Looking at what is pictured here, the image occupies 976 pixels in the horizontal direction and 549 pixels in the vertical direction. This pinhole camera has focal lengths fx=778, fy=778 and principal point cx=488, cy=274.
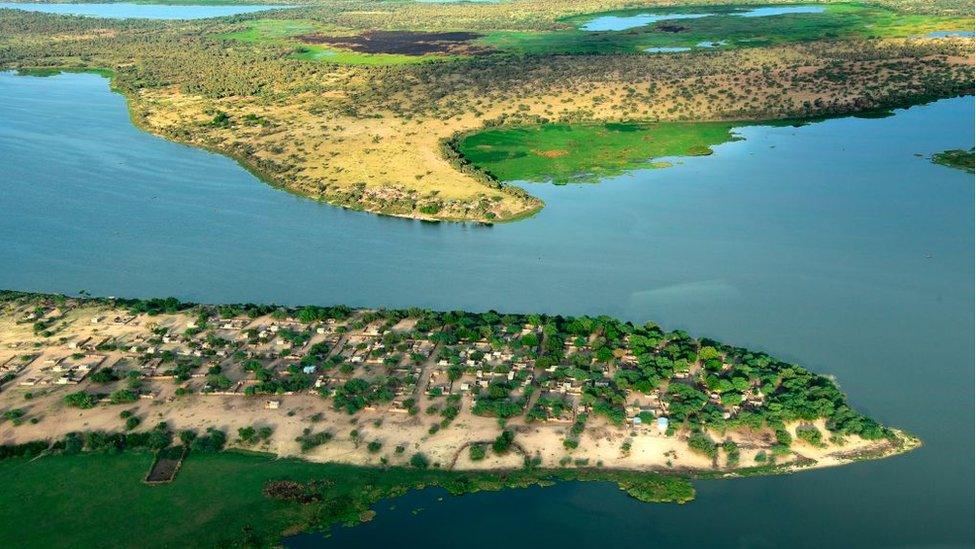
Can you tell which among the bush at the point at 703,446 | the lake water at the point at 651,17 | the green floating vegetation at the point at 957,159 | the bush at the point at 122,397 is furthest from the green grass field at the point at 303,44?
the bush at the point at 703,446

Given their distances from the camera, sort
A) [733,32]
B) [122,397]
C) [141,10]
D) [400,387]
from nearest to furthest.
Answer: [122,397], [400,387], [733,32], [141,10]

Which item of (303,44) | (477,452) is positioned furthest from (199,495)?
(303,44)

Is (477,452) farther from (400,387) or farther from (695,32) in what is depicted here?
(695,32)

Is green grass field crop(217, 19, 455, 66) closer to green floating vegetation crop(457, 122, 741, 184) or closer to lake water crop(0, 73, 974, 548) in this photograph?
green floating vegetation crop(457, 122, 741, 184)

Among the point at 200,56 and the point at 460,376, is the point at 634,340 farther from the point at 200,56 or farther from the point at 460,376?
the point at 200,56

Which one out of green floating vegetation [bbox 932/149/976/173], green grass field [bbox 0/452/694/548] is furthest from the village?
green floating vegetation [bbox 932/149/976/173]

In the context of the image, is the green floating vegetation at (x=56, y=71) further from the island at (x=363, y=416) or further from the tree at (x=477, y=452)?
the tree at (x=477, y=452)
